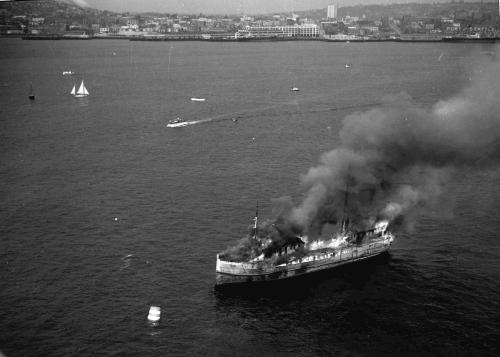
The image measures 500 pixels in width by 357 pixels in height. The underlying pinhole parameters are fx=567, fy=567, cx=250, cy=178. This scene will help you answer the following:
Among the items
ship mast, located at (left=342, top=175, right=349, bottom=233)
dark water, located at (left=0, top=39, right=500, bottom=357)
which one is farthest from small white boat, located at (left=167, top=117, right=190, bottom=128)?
Result: ship mast, located at (left=342, top=175, right=349, bottom=233)

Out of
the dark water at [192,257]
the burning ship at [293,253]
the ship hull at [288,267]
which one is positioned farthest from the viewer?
the burning ship at [293,253]

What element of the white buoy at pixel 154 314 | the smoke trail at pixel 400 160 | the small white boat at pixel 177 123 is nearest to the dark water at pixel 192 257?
the white buoy at pixel 154 314

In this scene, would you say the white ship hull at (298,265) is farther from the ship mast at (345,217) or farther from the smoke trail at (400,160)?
the smoke trail at (400,160)

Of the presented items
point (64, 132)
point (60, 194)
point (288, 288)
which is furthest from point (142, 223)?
point (64, 132)

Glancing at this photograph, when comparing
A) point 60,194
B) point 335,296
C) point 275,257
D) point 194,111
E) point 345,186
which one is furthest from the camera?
point 194,111

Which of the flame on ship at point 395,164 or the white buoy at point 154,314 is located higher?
the flame on ship at point 395,164

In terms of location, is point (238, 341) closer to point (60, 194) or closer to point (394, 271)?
point (394, 271)
